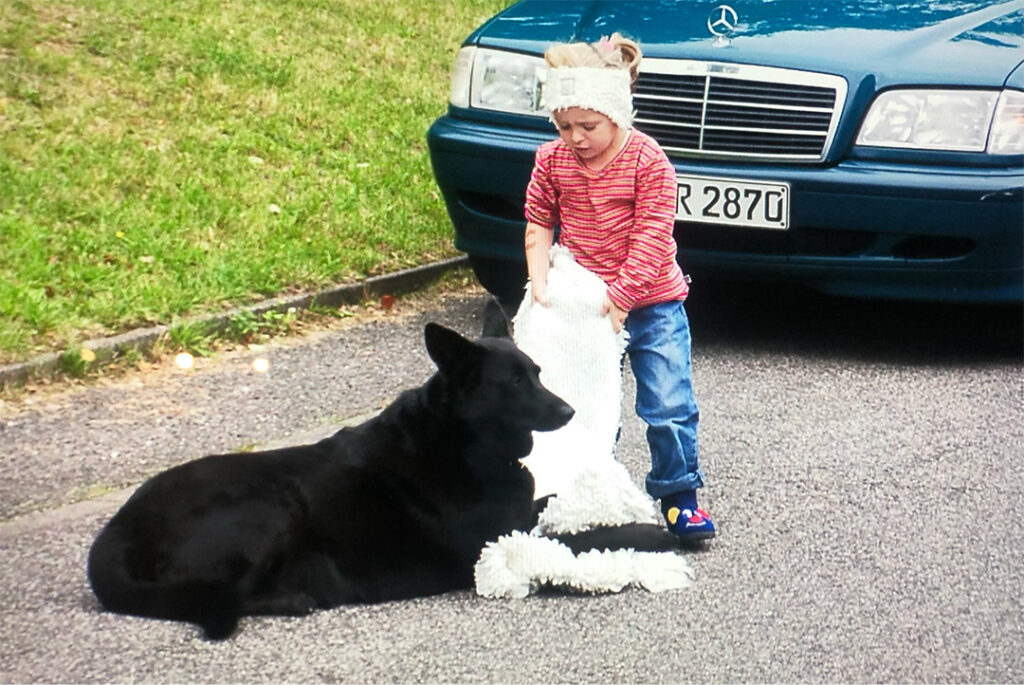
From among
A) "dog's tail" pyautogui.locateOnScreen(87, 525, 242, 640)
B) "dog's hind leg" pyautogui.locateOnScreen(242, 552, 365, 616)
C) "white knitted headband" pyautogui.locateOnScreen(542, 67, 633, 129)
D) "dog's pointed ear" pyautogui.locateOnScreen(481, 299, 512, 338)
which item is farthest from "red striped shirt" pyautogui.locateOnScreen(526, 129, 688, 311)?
"dog's tail" pyautogui.locateOnScreen(87, 525, 242, 640)

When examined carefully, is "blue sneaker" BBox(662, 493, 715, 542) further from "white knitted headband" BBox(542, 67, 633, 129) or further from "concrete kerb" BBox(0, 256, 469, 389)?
"concrete kerb" BBox(0, 256, 469, 389)

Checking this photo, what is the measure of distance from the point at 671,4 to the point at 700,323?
4.56 feet

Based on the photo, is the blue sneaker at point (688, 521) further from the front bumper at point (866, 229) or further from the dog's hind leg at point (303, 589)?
the front bumper at point (866, 229)

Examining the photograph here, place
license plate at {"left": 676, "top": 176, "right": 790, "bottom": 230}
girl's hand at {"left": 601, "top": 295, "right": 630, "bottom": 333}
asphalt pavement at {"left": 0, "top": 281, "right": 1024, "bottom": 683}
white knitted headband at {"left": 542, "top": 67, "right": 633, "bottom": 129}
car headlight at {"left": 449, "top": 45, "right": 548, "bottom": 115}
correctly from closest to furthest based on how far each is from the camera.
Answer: asphalt pavement at {"left": 0, "top": 281, "right": 1024, "bottom": 683} < white knitted headband at {"left": 542, "top": 67, "right": 633, "bottom": 129} < girl's hand at {"left": 601, "top": 295, "right": 630, "bottom": 333} < license plate at {"left": 676, "top": 176, "right": 790, "bottom": 230} < car headlight at {"left": 449, "top": 45, "right": 548, "bottom": 115}

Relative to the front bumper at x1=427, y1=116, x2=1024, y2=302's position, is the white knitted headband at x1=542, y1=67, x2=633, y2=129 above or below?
above

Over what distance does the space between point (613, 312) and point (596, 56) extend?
68 centimetres

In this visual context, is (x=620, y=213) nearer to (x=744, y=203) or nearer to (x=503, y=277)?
(x=744, y=203)

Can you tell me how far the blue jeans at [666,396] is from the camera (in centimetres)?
417

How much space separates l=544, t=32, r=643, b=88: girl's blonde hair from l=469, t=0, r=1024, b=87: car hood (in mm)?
1882

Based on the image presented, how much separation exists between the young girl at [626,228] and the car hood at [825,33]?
1.93 m

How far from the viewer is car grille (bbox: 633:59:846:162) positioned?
231 inches

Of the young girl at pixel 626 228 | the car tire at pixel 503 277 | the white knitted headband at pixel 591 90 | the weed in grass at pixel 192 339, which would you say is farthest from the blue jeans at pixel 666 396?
the weed in grass at pixel 192 339

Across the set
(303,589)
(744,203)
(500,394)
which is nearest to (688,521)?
(500,394)

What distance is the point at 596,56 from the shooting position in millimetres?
4051
